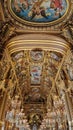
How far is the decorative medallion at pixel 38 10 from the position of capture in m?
10.8

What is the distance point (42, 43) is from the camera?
12.9m

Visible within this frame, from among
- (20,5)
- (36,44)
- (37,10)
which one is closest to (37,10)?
(37,10)

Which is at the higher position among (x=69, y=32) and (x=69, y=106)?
(x=69, y=32)

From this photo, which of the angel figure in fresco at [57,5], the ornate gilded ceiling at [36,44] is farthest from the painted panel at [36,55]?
the angel figure in fresco at [57,5]

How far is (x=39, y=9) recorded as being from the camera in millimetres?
11219

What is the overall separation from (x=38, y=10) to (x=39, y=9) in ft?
0.24

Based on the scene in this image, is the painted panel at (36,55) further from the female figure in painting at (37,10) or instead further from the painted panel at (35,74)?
the female figure in painting at (37,10)

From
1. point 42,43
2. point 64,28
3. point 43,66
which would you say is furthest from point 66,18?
point 43,66

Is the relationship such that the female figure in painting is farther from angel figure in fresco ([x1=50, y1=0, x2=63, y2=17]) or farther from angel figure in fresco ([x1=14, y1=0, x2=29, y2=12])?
angel figure in fresco ([x1=50, y1=0, x2=63, y2=17])

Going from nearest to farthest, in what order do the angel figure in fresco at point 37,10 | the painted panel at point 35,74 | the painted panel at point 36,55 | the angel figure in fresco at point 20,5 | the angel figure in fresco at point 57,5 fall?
the angel figure in fresco at point 20,5 < the angel figure in fresco at point 57,5 < the angel figure in fresco at point 37,10 < the painted panel at point 36,55 < the painted panel at point 35,74

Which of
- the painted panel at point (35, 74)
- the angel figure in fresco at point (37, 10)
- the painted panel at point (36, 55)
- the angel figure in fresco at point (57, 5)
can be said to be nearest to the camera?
the angel figure in fresco at point (57, 5)

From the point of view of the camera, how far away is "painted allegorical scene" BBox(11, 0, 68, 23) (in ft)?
35.5

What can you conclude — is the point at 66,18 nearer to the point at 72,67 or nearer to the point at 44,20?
the point at 44,20

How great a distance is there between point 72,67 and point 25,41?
405cm
